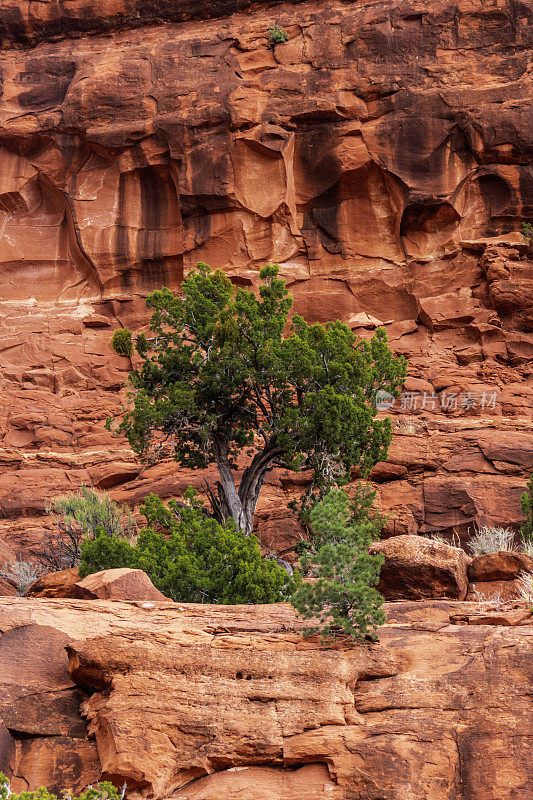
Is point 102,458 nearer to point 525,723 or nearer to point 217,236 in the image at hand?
point 217,236

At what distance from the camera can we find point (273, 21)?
74.2 ft

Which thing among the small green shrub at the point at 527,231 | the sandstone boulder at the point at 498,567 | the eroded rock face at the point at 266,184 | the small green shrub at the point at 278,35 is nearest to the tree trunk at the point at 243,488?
the sandstone boulder at the point at 498,567

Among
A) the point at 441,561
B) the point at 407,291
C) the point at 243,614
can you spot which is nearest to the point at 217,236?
the point at 407,291

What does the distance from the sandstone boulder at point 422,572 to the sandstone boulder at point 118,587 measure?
299 cm

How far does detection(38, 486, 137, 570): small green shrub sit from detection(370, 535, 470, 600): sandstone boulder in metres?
5.30

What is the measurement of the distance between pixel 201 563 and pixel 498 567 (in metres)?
3.80

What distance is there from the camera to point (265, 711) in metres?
5.52

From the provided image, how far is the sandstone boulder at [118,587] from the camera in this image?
791cm

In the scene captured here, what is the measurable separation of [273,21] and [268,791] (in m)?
22.2

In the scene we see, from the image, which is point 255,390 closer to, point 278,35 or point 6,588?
point 6,588

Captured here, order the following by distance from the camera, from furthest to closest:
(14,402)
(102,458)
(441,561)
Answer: (14,402) → (102,458) → (441,561)

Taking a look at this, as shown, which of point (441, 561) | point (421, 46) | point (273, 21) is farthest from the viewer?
point (273, 21)

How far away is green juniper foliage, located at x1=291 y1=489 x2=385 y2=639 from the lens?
618 cm

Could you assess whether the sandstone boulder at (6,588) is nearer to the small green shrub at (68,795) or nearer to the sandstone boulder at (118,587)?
the sandstone boulder at (118,587)
